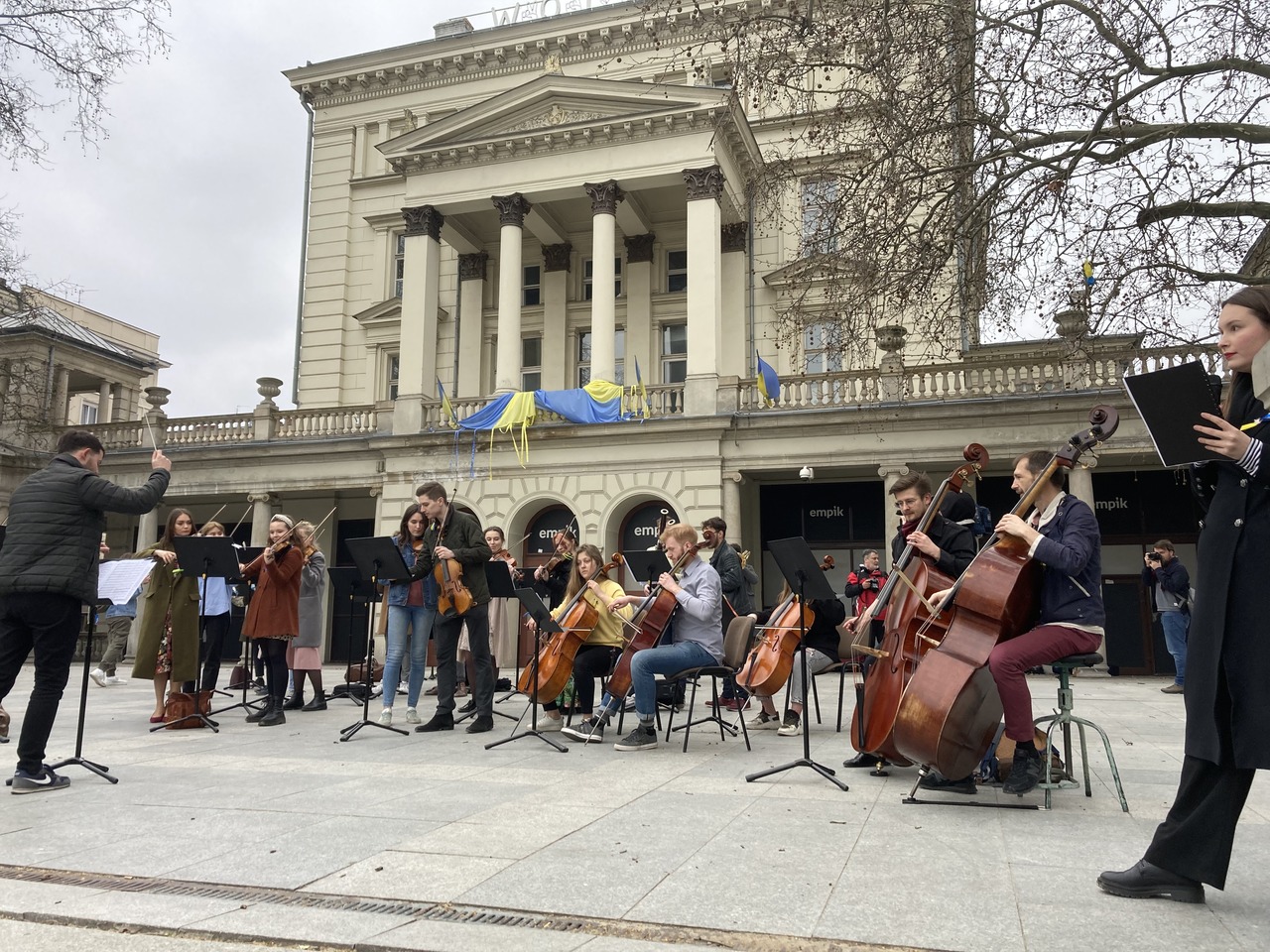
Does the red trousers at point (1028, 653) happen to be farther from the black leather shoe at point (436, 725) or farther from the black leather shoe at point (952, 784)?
the black leather shoe at point (436, 725)

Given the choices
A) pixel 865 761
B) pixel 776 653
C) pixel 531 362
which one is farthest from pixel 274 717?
pixel 531 362

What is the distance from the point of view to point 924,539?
654 centimetres

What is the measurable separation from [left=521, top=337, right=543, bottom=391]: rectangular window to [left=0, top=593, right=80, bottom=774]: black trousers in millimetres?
22964

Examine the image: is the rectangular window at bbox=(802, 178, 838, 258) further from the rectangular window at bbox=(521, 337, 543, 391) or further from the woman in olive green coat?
the rectangular window at bbox=(521, 337, 543, 391)

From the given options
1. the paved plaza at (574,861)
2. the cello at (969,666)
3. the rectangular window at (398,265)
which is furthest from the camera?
the rectangular window at (398,265)

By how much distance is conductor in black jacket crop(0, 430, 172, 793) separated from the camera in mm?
6531

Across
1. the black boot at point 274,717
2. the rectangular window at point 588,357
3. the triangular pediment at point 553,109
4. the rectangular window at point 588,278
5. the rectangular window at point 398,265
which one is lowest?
the black boot at point 274,717

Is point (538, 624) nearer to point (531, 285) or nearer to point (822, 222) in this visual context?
point (822, 222)

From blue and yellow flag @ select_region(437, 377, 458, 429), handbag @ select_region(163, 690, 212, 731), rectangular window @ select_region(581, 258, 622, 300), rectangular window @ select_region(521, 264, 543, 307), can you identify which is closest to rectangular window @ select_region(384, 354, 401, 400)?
rectangular window @ select_region(521, 264, 543, 307)

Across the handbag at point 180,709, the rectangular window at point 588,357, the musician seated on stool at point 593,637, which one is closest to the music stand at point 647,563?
the musician seated on stool at point 593,637

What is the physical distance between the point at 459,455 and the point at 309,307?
34.4 feet

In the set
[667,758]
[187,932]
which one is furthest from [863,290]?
[187,932]

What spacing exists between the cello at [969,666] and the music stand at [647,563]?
4293 mm

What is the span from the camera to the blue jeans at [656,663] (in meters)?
8.45
